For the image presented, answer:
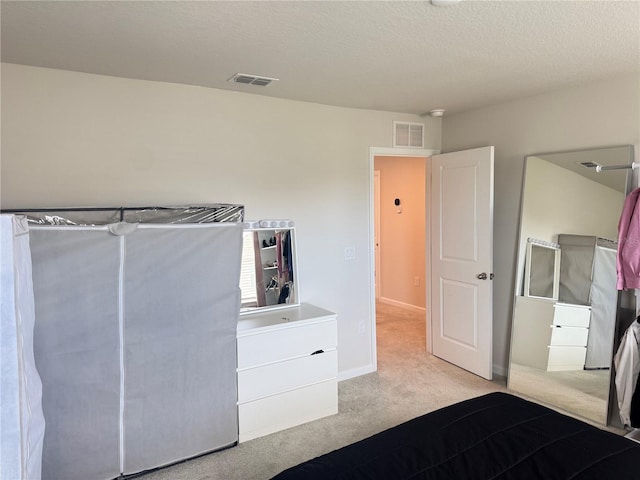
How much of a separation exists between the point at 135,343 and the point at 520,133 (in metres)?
3.38

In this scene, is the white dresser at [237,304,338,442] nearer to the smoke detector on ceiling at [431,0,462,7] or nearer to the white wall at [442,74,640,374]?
the white wall at [442,74,640,374]

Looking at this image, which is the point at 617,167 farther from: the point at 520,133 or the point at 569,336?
the point at 569,336

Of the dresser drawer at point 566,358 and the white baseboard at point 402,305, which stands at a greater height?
the dresser drawer at point 566,358

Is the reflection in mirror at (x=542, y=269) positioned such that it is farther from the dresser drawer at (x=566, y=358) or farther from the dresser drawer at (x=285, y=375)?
the dresser drawer at (x=285, y=375)

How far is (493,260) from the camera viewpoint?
389 centimetres

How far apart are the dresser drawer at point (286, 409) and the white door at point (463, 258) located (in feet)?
4.93

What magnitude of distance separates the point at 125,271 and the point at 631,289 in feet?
11.0

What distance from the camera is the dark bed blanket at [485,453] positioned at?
5.11ft

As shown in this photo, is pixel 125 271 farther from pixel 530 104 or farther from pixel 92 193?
pixel 530 104

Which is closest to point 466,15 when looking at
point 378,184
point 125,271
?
point 125,271

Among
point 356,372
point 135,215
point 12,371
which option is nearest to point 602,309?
point 356,372

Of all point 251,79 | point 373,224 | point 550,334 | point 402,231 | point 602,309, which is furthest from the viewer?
point 402,231

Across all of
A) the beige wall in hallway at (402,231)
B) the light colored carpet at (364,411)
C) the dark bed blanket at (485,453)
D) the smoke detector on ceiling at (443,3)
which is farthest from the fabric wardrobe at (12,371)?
the beige wall in hallway at (402,231)

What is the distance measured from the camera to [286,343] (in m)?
2.95
